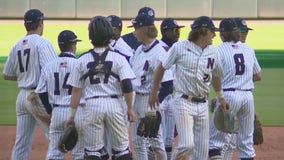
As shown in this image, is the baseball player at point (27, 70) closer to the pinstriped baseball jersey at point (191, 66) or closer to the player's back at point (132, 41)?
the pinstriped baseball jersey at point (191, 66)

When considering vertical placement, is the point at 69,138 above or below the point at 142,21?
below

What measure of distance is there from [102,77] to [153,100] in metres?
0.94

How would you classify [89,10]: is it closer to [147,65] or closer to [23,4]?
[23,4]

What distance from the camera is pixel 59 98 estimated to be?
7.31 m


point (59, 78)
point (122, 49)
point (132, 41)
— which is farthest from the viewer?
point (132, 41)

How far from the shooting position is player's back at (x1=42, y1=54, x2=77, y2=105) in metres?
7.25

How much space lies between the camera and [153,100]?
292 inches

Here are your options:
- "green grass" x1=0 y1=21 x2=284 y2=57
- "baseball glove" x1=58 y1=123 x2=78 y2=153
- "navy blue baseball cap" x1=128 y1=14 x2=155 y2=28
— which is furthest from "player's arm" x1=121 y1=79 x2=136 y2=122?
"green grass" x1=0 y1=21 x2=284 y2=57

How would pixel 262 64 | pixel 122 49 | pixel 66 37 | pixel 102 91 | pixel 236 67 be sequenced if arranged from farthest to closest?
pixel 262 64, pixel 122 49, pixel 236 67, pixel 66 37, pixel 102 91

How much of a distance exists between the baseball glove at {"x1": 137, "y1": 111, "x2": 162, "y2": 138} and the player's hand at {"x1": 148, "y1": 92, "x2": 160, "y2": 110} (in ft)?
0.30

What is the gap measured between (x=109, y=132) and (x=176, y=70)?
3.73 ft

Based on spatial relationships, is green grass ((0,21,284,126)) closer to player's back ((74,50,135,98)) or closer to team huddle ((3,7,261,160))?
team huddle ((3,7,261,160))

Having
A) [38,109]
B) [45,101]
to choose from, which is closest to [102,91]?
[45,101]

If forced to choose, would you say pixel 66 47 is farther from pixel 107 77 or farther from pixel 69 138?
pixel 69 138
